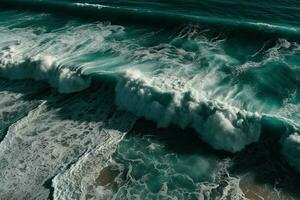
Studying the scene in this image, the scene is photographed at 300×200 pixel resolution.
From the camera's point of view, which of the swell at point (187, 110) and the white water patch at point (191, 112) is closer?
the swell at point (187, 110)

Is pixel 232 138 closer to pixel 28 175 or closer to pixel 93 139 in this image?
pixel 93 139

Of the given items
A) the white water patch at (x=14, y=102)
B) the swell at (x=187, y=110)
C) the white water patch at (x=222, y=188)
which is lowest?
the white water patch at (x=14, y=102)

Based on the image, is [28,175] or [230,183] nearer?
[230,183]

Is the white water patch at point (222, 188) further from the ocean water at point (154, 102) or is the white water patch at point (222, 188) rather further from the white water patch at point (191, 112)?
the white water patch at point (191, 112)

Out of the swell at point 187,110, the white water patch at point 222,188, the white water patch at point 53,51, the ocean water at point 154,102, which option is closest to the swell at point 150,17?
the ocean water at point 154,102

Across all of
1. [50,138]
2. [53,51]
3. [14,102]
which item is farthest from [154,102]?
[53,51]

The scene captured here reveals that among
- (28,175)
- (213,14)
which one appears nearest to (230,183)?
(28,175)

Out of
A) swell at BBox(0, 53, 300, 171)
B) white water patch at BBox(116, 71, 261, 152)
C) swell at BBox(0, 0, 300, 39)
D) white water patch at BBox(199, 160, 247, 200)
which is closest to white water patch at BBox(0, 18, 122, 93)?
swell at BBox(0, 53, 300, 171)
